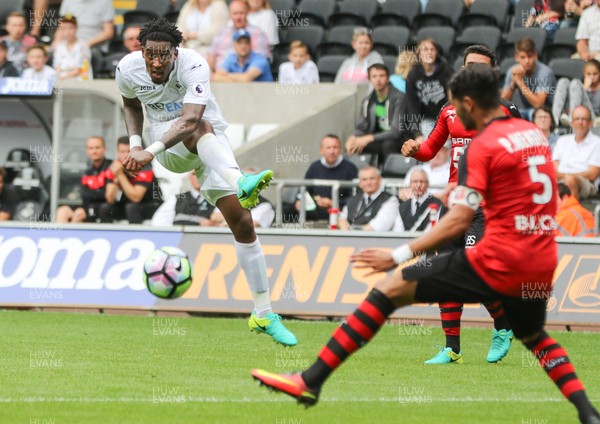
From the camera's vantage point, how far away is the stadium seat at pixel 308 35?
20438 millimetres

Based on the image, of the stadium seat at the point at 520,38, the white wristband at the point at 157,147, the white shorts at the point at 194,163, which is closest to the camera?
the white wristband at the point at 157,147

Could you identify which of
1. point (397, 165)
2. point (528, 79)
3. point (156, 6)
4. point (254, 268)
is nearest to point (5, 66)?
point (156, 6)

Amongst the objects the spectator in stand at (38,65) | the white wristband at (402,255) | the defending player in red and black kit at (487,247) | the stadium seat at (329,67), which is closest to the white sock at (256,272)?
the defending player in red and black kit at (487,247)

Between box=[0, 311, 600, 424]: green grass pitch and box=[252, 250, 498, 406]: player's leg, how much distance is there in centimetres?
30

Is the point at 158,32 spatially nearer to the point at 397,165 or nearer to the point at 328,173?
the point at 328,173

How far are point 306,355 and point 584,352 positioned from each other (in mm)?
2738

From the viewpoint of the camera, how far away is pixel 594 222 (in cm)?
1478

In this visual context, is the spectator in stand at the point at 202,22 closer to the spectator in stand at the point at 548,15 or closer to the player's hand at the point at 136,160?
the spectator in stand at the point at 548,15

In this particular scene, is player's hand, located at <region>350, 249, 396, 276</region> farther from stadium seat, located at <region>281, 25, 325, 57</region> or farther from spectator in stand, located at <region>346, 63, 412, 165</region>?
stadium seat, located at <region>281, 25, 325, 57</region>

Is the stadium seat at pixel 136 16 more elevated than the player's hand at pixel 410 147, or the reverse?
the player's hand at pixel 410 147

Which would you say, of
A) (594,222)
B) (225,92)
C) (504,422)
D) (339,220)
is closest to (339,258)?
(339,220)

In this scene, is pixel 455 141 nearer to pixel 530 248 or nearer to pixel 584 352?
pixel 584 352

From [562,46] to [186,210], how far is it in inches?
246

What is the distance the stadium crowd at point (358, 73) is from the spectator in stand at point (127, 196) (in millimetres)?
19
